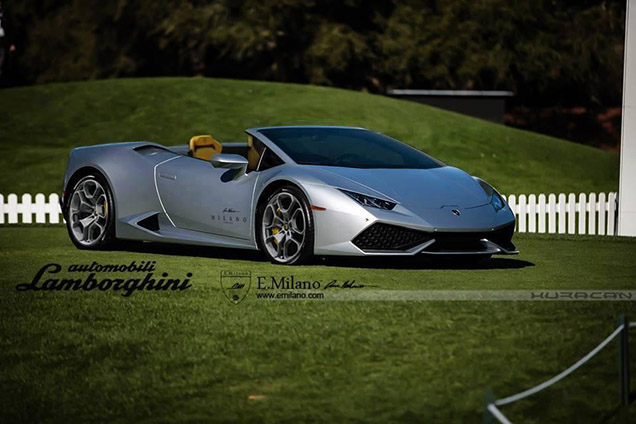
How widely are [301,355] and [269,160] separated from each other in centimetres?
435

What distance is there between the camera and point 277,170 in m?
10.8

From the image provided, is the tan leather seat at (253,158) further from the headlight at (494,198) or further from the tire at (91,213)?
the headlight at (494,198)

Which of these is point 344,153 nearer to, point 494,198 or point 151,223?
point 494,198

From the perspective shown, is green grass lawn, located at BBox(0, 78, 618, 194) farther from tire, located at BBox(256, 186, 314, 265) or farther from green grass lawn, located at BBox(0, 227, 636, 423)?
green grass lawn, located at BBox(0, 227, 636, 423)

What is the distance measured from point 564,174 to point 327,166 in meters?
19.4

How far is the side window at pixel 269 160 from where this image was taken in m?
11.0

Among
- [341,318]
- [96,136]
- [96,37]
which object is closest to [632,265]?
[341,318]

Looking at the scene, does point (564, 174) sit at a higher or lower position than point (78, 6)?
lower

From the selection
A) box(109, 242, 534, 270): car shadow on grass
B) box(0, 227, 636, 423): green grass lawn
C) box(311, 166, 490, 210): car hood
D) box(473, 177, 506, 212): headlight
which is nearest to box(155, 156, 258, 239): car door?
box(109, 242, 534, 270): car shadow on grass

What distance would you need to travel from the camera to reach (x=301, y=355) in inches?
275

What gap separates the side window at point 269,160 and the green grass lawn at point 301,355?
4.64ft

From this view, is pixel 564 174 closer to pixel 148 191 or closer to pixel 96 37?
pixel 148 191

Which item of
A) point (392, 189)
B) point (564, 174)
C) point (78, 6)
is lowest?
point (564, 174)

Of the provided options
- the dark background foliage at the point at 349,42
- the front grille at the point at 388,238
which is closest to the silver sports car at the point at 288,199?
the front grille at the point at 388,238
